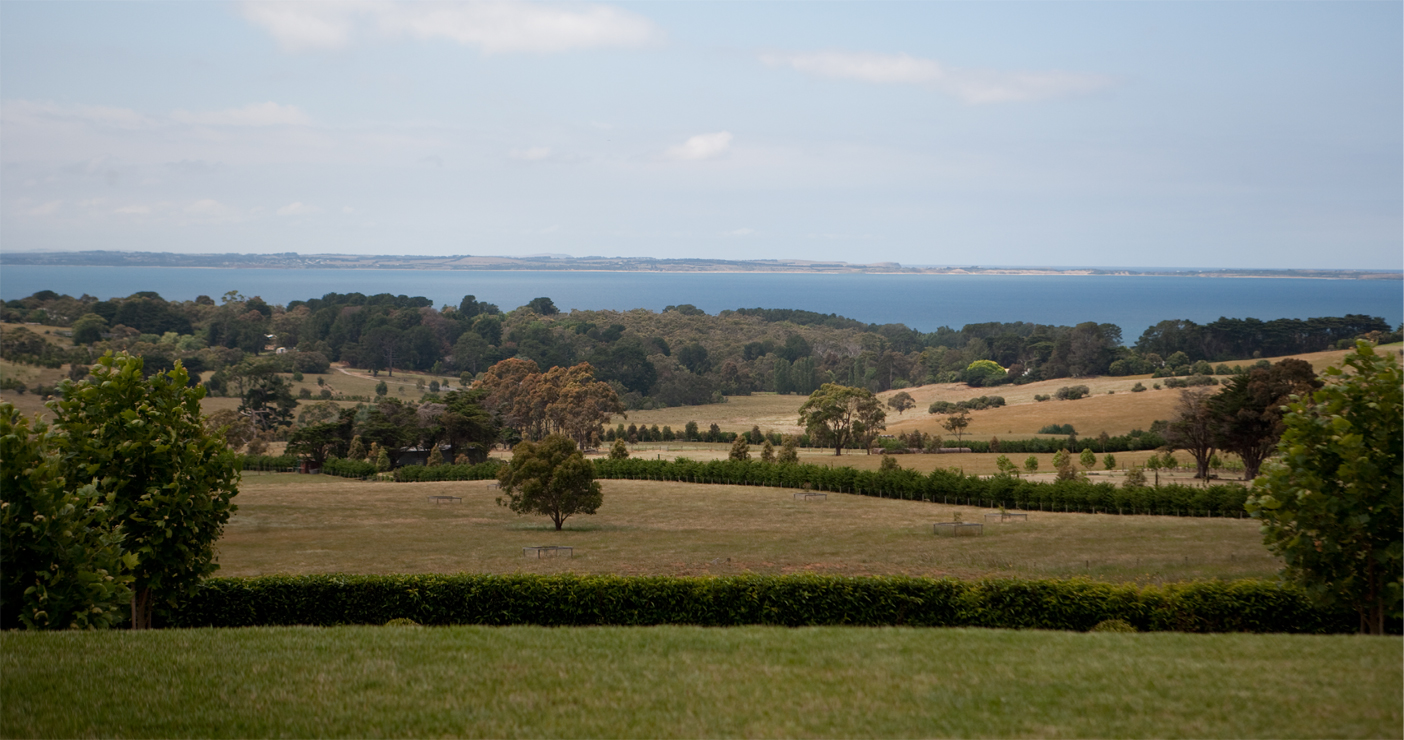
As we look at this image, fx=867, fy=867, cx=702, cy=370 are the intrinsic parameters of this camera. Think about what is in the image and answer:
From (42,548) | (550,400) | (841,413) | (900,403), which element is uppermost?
(42,548)

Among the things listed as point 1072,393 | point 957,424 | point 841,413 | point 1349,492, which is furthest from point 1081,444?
point 1349,492

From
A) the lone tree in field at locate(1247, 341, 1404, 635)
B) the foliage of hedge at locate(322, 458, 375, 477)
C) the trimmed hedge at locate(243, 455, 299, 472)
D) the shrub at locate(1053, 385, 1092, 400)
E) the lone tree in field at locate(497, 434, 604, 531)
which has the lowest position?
the trimmed hedge at locate(243, 455, 299, 472)

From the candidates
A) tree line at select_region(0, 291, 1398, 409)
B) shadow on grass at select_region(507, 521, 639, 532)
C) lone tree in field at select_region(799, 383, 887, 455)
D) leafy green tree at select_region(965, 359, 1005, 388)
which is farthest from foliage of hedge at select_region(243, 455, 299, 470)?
leafy green tree at select_region(965, 359, 1005, 388)

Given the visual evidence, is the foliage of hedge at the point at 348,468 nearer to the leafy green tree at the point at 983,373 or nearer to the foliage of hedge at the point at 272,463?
the foliage of hedge at the point at 272,463

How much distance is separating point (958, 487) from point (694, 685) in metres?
30.7

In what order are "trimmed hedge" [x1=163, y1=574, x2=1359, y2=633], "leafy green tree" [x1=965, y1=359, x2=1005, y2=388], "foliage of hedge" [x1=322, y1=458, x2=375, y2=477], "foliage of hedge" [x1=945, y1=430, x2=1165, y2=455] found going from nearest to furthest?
1. "trimmed hedge" [x1=163, y1=574, x2=1359, y2=633]
2. "foliage of hedge" [x1=322, y1=458, x2=375, y2=477]
3. "foliage of hedge" [x1=945, y1=430, x2=1165, y2=455]
4. "leafy green tree" [x1=965, y1=359, x2=1005, y2=388]

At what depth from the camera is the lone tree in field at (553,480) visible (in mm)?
29812

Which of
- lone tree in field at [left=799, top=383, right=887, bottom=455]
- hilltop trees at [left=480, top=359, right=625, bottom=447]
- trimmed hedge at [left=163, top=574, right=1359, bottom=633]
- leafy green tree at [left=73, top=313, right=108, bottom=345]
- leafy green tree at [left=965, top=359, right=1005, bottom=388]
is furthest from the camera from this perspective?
leafy green tree at [left=965, top=359, right=1005, bottom=388]

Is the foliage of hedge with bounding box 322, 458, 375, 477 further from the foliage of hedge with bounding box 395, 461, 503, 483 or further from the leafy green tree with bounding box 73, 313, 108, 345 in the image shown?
the leafy green tree with bounding box 73, 313, 108, 345

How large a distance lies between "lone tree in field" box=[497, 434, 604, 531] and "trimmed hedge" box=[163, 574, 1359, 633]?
1636cm

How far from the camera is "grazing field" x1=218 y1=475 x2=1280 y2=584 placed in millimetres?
21875

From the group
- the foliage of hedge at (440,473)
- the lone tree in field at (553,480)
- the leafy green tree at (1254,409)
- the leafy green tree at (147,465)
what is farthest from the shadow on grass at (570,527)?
the leafy green tree at (1254,409)

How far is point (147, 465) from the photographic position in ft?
37.4

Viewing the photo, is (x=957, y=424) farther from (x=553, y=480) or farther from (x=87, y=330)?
(x=87, y=330)
